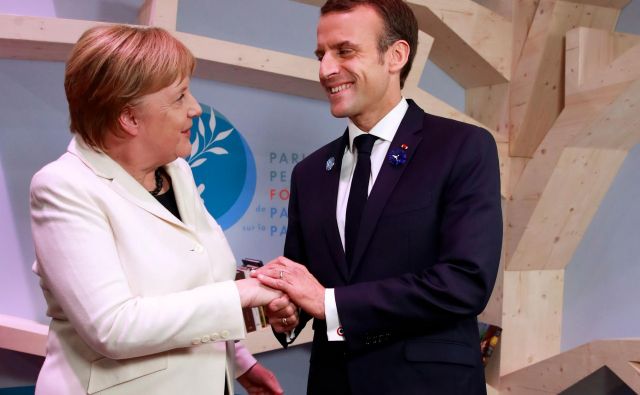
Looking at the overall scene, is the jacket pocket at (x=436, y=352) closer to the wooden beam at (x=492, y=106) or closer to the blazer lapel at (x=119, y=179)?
the blazer lapel at (x=119, y=179)

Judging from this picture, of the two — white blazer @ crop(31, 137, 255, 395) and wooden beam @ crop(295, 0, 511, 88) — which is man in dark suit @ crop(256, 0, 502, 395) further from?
wooden beam @ crop(295, 0, 511, 88)

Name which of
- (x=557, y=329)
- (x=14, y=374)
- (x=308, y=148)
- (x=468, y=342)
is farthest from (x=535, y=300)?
(x=14, y=374)

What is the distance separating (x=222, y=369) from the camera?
1563 mm

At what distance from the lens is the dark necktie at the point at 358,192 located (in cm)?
180

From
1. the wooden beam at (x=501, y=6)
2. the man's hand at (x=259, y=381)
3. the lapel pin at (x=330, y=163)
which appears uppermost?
the wooden beam at (x=501, y=6)

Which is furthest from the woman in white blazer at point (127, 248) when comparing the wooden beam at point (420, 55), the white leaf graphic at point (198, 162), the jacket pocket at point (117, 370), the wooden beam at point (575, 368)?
the wooden beam at point (575, 368)

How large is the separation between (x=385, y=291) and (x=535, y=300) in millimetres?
2833

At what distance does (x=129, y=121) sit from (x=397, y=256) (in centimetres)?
76

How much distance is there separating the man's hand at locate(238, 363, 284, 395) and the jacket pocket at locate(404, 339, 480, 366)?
0.43 meters

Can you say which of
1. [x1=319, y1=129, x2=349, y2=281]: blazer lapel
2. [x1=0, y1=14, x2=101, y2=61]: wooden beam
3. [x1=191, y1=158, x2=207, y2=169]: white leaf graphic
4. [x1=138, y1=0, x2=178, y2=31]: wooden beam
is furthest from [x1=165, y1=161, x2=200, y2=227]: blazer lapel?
[x1=191, y1=158, x2=207, y2=169]: white leaf graphic

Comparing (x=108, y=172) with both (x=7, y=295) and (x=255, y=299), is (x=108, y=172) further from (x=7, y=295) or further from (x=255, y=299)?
(x=7, y=295)

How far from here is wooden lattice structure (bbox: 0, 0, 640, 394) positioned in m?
3.39

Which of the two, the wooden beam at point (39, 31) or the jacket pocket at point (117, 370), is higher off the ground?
the wooden beam at point (39, 31)

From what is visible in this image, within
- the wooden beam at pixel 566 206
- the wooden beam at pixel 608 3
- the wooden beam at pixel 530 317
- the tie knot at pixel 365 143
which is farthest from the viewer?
the wooden beam at pixel 530 317
